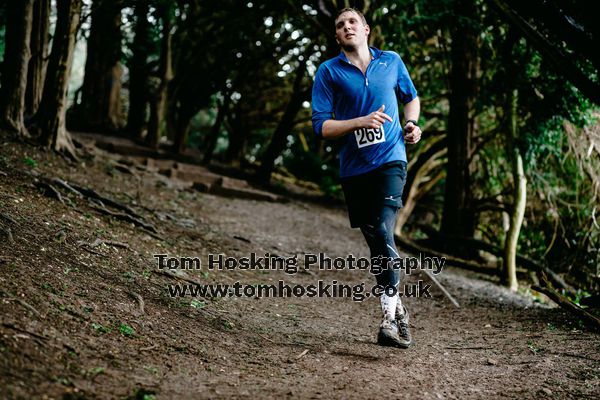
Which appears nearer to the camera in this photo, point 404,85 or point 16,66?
point 404,85

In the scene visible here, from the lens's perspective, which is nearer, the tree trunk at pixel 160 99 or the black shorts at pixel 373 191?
the black shorts at pixel 373 191

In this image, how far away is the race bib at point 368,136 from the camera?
3.33 metres

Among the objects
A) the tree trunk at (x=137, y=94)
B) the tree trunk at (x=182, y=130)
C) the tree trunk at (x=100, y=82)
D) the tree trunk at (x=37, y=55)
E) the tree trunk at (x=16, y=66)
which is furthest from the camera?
the tree trunk at (x=137, y=94)

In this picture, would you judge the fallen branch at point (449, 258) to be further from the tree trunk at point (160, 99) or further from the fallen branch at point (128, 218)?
the tree trunk at point (160, 99)

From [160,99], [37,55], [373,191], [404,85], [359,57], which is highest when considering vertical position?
[160,99]

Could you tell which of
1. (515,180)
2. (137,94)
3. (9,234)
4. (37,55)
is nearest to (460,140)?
(515,180)

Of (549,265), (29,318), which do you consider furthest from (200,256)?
(549,265)

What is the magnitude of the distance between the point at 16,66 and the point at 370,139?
6027mm

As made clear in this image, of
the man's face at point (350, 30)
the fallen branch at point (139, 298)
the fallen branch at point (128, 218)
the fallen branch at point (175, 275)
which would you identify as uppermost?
the man's face at point (350, 30)

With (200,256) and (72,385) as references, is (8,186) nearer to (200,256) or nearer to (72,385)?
(200,256)

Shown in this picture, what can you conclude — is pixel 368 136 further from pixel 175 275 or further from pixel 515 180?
pixel 515 180

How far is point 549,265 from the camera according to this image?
9430mm

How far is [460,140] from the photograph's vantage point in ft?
29.2

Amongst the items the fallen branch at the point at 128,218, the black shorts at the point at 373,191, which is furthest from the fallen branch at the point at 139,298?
the fallen branch at the point at 128,218
